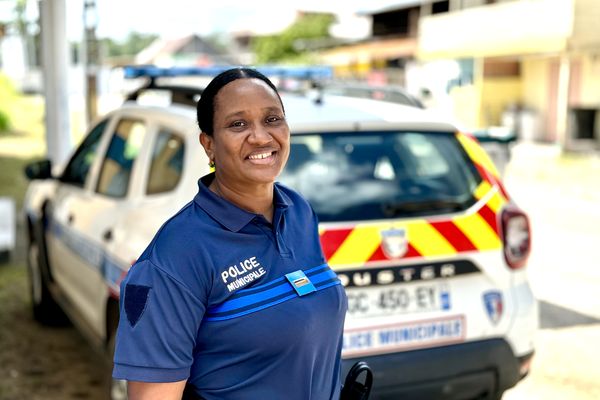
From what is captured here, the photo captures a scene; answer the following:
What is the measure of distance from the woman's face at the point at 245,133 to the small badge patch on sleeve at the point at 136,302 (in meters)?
0.36

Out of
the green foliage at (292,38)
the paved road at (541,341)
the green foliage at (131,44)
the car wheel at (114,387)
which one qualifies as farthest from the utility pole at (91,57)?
the green foliage at (131,44)

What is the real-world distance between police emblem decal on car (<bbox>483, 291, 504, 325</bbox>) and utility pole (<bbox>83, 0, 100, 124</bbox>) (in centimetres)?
811

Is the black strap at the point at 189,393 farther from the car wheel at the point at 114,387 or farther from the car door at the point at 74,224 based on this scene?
the car door at the point at 74,224

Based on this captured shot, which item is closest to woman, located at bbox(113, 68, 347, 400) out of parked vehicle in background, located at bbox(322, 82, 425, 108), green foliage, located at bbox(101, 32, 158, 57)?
parked vehicle in background, located at bbox(322, 82, 425, 108)

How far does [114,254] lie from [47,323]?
228 centimetres

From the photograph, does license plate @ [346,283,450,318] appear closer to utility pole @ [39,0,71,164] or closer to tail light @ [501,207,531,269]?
tail light @ [501,207,531,269]

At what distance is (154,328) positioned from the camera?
165 centimetres

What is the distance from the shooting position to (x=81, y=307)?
174 inches

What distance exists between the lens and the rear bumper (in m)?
3.15

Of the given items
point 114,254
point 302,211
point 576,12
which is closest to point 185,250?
point 302,211

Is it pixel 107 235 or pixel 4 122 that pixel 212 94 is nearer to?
pixel 107 235

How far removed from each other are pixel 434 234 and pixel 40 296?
3311 millimetres

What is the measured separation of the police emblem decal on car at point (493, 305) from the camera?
3.40m

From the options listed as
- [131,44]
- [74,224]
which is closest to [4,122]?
[74,224]
